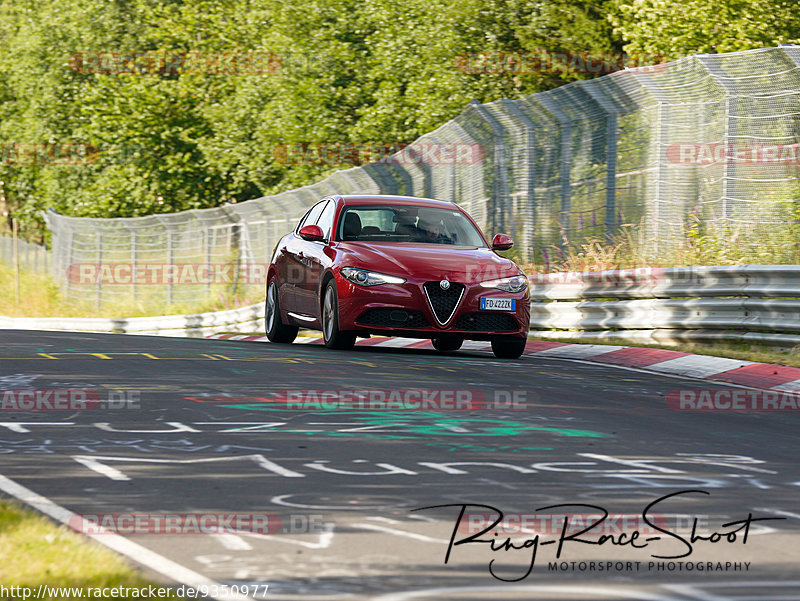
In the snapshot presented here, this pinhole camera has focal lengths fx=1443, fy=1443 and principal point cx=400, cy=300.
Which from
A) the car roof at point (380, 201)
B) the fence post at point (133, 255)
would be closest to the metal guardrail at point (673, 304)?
the car roof at point (380, 201)

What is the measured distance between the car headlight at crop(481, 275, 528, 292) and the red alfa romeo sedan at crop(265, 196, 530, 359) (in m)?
0.01

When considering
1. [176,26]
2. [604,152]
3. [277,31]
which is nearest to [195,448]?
[604,152]

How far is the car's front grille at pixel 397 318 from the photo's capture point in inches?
551

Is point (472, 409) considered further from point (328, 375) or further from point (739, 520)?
point (739, 520)

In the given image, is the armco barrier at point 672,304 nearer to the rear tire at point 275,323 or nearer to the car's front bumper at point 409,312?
the car's front bumper at point 409,312

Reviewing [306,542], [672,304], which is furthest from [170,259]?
[306,542]

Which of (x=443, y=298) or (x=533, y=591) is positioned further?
(x=443, y=298)

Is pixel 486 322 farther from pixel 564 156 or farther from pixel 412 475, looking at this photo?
pixel 412 475

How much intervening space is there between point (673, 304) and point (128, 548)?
11715 mm

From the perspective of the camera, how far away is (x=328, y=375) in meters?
11.9

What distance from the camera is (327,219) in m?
15.9

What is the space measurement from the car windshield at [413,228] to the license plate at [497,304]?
1300 mm

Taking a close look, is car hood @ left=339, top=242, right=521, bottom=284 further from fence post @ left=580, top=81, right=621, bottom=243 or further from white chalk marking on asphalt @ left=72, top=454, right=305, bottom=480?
white chalk marking on asphalt @ left=72, top=454, right=305, bottom=480

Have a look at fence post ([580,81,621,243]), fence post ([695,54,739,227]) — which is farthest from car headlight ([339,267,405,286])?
fence post ([580,81,621,243])
